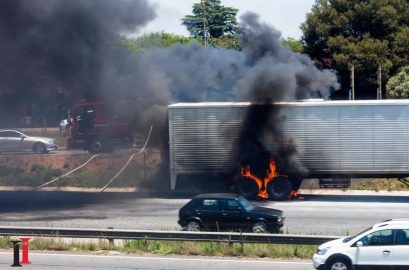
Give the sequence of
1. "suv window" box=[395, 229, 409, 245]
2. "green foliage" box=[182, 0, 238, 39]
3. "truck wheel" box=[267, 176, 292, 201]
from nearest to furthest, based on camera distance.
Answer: "suv window" box=[395, 229, 409, 245] < "truck wheel" box=[267, 176, 292, 201] < "green foliage" box=[182, 0, 238, 39]

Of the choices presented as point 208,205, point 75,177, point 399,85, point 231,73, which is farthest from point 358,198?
point 399,85

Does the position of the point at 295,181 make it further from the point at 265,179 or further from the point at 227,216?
the point at 227,216

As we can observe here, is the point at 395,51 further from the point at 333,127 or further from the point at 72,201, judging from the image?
the point at 72,201

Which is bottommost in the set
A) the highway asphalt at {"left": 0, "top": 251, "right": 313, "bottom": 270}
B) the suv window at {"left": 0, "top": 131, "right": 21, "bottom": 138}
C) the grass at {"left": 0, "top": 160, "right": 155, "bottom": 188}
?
the highway asphalt at {"left": 0, "top": 251, "right": 313, "bottom": 270}

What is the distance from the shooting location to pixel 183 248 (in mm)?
17766

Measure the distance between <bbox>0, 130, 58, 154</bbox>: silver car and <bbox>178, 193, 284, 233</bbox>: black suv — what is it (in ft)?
69.7

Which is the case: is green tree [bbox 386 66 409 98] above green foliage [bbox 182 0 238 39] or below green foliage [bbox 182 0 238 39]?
below

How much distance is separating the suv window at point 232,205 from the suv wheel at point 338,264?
20.4 ft

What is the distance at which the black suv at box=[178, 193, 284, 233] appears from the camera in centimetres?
2047

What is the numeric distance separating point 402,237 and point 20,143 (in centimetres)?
2887

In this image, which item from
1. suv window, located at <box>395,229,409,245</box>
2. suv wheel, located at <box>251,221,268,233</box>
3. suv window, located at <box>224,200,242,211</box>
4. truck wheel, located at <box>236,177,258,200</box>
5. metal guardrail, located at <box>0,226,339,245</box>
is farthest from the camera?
truck wheel, located at <box>236,177,258,200</box>

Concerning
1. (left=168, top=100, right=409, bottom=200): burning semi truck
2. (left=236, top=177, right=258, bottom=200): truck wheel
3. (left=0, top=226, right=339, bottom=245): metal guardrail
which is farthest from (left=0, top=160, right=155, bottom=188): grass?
(left=0, top=226, right=339, bottom=245): metal guardrail

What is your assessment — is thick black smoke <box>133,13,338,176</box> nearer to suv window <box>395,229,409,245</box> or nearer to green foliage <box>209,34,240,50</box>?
suv window <box>395,229,409,245</box>

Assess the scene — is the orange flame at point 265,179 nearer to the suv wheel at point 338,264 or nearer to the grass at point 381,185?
the grass at point 381,185
